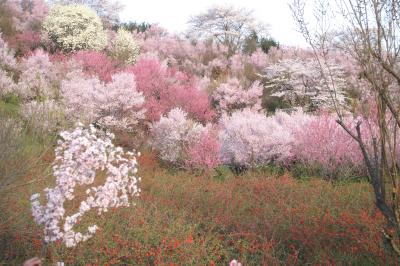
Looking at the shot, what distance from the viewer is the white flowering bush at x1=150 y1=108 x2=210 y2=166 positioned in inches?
403

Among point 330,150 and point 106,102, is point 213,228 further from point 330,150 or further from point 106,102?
point 106,102

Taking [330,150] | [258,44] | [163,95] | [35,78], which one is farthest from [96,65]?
[258,44]

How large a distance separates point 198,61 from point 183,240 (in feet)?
64.5

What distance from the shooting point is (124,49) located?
64.3ft

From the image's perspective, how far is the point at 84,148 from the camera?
344cm

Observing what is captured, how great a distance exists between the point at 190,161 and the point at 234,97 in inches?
279

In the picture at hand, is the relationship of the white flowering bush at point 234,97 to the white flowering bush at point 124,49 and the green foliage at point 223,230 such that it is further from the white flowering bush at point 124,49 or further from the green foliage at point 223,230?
the green foliage at point 223,230

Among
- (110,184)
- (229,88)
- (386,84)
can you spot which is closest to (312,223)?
(386,84)

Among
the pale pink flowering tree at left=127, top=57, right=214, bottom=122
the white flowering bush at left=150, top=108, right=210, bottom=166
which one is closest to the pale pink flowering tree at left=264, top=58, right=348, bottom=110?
the pale pink flowering tree at left=127, top=57, right=214, bottom=122

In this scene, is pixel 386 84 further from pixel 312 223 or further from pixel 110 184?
pixel 312 223

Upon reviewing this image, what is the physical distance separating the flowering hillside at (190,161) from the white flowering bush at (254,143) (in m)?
0.03

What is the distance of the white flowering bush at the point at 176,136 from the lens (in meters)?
10.2

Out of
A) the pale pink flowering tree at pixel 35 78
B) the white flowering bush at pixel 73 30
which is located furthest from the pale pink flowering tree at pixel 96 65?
the white flowering bush at pixel 73 30

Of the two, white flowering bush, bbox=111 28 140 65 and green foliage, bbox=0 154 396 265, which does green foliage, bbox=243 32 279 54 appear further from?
green foliage, bbox=0 154 396 265
